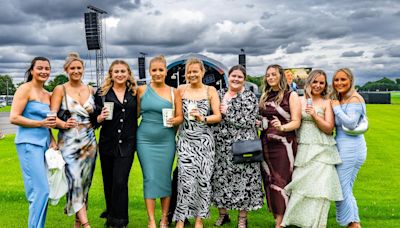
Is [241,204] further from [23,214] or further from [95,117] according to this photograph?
[23,214]

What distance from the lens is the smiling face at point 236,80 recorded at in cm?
572

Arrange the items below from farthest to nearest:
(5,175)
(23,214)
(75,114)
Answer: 1. (5,175)
2. (23,214)
3. (75,114)

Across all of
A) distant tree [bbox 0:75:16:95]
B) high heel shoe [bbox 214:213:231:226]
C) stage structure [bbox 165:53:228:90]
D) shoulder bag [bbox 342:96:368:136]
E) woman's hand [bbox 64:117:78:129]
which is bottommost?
high heel shoe [bbox 214:213:231:226]

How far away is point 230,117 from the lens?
569 cm

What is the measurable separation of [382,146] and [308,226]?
39.1 feet

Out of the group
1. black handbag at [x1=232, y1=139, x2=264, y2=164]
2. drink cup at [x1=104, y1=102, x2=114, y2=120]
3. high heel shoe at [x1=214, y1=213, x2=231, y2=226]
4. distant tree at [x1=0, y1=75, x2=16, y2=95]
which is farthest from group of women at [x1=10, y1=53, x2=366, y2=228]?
distant tree at [x1=0, y1=75, x2=16, y2=95]

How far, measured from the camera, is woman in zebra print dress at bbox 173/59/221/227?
5566mm

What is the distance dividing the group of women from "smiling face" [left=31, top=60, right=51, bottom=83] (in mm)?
252

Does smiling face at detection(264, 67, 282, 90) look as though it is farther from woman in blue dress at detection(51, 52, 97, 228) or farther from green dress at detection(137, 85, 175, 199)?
woman in blue dress at detection(51, 52, 97, 228)

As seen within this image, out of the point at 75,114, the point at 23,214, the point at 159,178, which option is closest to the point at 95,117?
the point at 75,114

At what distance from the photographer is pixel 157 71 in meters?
5.52

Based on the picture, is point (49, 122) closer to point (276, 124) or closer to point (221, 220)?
point (276, 124)

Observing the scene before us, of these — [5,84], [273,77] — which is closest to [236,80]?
[273,77]

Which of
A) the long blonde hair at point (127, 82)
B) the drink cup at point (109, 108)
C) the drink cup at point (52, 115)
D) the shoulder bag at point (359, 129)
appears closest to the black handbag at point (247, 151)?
the shoulder bag at point (359, 129)
